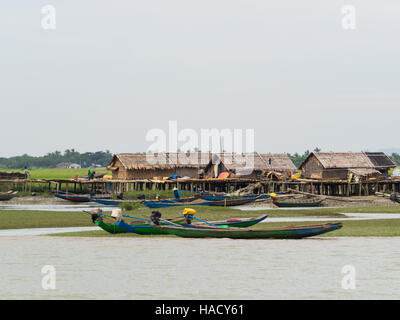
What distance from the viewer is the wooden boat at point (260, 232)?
3012 cm

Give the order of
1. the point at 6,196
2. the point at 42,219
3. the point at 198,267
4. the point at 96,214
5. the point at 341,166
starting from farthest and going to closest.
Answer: the point at 341,166 → the point at 6,196 → the point at 42,219 → the point at 96,214 → the point at 198,267

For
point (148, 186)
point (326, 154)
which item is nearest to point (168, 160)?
point (148, 186)

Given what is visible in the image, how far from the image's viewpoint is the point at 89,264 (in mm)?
26203

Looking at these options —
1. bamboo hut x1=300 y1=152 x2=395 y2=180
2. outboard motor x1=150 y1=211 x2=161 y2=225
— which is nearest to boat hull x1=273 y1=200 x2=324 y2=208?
bamboo hut x1=300 y1=152 x2=395 y2=180

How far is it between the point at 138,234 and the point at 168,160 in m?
41.7

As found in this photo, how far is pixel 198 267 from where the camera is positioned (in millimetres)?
25578

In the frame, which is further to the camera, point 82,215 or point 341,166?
point 341,166

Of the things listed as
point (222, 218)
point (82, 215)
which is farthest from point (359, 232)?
point (82, 215)

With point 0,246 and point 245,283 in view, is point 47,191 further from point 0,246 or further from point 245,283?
point 245,283

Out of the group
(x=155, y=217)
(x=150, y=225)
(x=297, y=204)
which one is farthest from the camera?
(x=297, y=204)

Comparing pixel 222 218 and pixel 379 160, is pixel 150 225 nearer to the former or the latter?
pixel 222 218

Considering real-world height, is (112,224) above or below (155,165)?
below

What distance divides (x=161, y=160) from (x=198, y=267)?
49.2m
